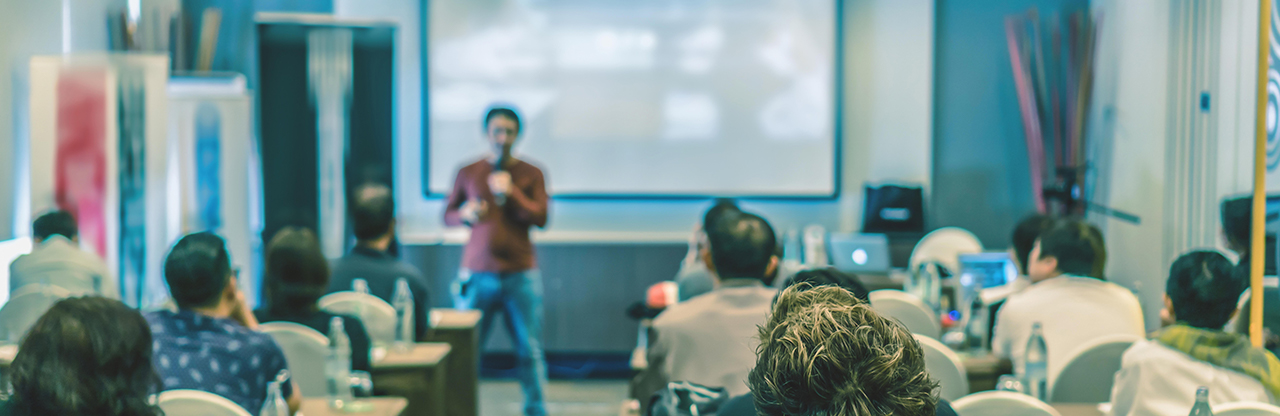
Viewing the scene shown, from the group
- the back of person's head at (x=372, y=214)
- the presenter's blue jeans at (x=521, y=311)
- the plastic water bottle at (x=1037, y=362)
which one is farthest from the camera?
the presenter's blue jeans at (x=521, y=311)

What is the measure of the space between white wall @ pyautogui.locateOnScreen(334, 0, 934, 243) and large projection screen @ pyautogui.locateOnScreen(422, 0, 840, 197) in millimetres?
115

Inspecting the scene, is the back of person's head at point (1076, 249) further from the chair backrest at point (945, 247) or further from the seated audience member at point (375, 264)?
the seated audience member at point (375, 264)

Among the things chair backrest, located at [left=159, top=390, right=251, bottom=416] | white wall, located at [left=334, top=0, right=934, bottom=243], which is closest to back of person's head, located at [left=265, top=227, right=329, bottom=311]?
chair backrest, located at [left=159, top=390, right=251, bottom=416]

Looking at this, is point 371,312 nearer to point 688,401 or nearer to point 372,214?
point 372,214

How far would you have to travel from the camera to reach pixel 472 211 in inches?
184

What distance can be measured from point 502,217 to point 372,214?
1.19 m

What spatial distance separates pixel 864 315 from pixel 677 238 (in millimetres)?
5321

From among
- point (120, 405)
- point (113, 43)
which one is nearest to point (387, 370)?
point (120, 405)

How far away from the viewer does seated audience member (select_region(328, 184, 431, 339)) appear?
3.60m

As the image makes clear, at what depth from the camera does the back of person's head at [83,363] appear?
1593 mm

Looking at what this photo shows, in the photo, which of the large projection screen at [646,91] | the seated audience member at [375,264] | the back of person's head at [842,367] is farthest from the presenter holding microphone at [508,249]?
the back of person's head at [842,367]

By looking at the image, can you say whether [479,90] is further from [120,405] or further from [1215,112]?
[120,405]

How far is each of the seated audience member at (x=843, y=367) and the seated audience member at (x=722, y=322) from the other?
4.72 ft

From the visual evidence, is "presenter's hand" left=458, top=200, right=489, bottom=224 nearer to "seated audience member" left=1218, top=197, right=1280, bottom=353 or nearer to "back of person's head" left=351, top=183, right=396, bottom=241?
"back of person's head" left=351, top=183, right=396, bottom=241
